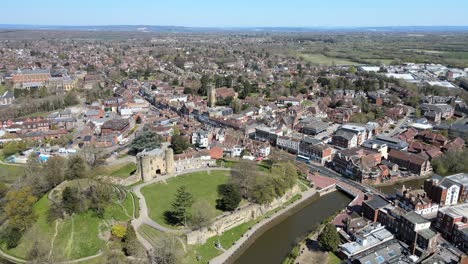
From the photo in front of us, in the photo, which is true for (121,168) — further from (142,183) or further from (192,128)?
(192,128)

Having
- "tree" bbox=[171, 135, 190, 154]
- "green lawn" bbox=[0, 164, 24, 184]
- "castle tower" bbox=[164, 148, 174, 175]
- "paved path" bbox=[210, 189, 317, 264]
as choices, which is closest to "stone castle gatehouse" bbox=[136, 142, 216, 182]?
"castle tower" bbox=[164, 148, 174, 175]

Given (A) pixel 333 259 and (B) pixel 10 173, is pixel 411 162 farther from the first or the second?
(B) pixel 10 173

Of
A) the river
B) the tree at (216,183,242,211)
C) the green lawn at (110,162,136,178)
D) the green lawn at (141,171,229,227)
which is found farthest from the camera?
the green lawn at (110,162,136,178)

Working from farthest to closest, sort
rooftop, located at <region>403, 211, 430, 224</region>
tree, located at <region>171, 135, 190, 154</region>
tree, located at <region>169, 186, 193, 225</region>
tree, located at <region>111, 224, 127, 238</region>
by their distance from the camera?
tree, located at <region>171, 135, 190, 154</region> → tree, located at <region>169, 186, 193, 225</region> → tree, located at <region>111, 224, 127, 238</region> → rooftop, located at <region>403, 211, 430, 224</region>

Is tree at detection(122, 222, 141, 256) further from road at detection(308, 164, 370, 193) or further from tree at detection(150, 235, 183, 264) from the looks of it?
road at detection(308, 164, 370, 193)

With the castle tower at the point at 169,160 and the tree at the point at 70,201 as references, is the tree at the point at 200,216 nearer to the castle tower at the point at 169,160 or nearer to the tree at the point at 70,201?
the tree at the point at 70,201

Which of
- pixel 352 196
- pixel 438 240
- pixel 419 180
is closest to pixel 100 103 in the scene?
A: pixel 352 196

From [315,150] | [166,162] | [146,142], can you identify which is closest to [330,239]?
[166,162]

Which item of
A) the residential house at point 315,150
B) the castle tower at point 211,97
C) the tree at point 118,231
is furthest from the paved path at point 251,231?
the castle tower at point 211,97
